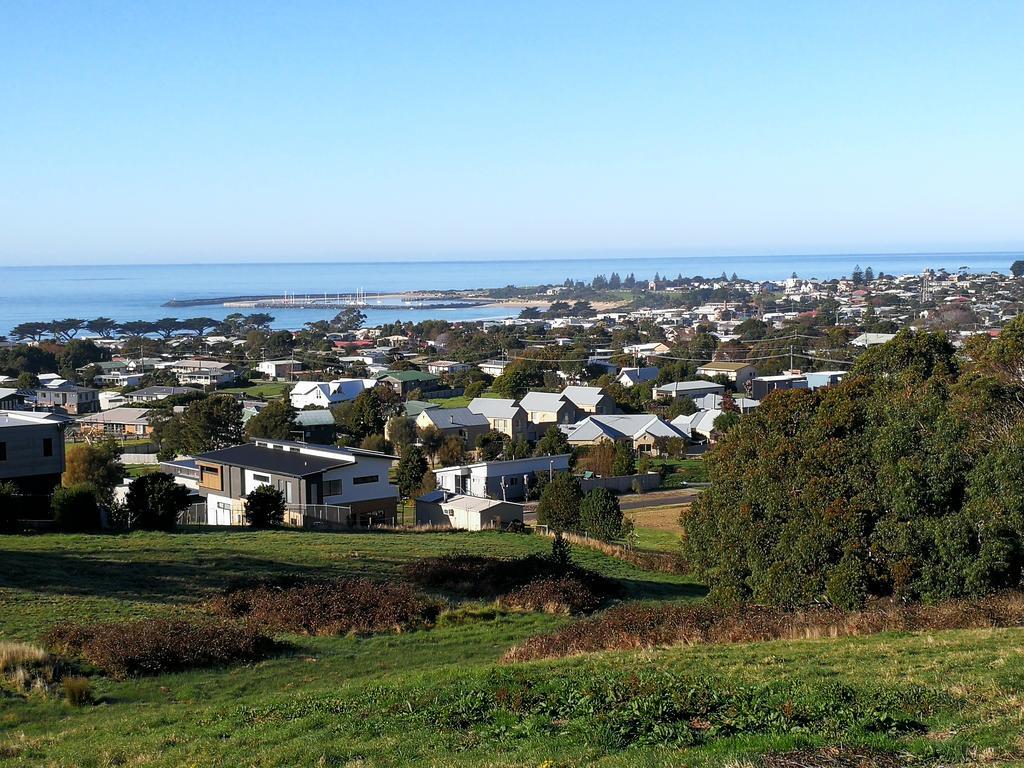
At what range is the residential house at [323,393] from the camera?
6481 centimetres

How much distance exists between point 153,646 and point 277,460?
58.8 ft

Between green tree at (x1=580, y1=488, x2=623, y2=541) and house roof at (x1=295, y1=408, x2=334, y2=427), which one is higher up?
green tree at (x1=580, y1=488, x2=623, y2=541)

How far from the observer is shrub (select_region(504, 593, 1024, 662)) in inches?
428

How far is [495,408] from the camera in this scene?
5522cm

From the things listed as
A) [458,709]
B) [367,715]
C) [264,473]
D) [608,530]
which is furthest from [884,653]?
[264,473]

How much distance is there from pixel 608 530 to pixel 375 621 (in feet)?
46.7

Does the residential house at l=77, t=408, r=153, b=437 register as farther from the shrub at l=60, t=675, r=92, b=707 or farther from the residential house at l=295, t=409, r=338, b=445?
the shrub at l=60, t=675, r=92, b=707

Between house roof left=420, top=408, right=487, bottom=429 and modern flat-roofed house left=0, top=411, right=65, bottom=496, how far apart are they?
25.4 m

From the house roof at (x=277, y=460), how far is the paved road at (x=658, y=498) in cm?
1182

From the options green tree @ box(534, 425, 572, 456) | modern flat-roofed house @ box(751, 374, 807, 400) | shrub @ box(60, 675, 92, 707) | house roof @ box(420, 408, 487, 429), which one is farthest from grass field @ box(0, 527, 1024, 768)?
modern flat-roofed house @ box(751, 374, 807, 400)

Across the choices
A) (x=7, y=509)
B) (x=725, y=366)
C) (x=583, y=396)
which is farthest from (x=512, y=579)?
(x=725, y=366)

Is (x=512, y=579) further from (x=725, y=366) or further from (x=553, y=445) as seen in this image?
(x=725, y=366)

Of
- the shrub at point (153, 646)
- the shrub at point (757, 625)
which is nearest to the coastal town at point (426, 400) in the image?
the shrub at point (757, 625)

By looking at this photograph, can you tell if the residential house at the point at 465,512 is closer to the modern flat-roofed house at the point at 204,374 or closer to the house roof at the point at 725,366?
the house roof at the point at 725,366
